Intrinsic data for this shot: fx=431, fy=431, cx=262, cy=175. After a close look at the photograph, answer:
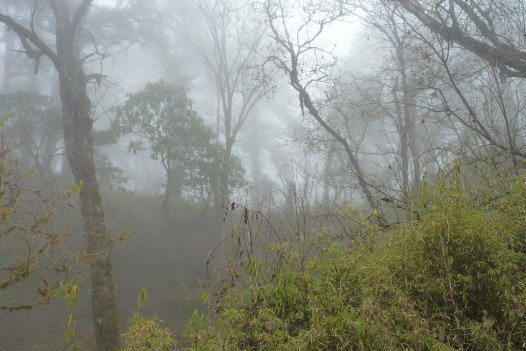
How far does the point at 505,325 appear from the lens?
6.17 feet

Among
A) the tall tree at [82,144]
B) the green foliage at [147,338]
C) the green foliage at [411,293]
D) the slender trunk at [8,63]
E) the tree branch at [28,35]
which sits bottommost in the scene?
the green foliage at [147,338]

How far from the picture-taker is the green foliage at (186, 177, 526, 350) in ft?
6.25

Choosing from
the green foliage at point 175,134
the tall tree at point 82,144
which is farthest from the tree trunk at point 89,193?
the green foliage at point 175,134

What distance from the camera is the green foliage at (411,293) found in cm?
190

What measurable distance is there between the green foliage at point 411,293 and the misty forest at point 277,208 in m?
A: 0.01

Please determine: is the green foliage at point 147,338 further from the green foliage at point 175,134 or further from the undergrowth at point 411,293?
the green foliage at point 175,134

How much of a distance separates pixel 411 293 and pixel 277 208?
1.77 m

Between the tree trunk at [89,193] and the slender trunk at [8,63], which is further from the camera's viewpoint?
the slender trunk at [8,63]

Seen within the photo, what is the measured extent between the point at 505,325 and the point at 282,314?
107cm

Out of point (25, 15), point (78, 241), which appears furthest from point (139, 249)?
point (25, 15)

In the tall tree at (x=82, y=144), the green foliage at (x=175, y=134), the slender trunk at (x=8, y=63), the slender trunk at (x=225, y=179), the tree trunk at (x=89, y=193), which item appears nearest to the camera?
the tree trunk at (x=89, y=193)

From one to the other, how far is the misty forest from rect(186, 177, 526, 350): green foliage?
0.04 feet

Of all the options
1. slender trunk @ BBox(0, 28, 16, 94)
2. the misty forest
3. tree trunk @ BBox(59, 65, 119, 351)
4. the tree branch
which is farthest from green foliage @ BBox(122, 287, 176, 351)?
slender trunk @ BBox(0, 28, 16, 94)

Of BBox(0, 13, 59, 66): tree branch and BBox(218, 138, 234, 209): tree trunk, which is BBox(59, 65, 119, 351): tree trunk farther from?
BBox(218, 138, 234, 209): tree trunk
